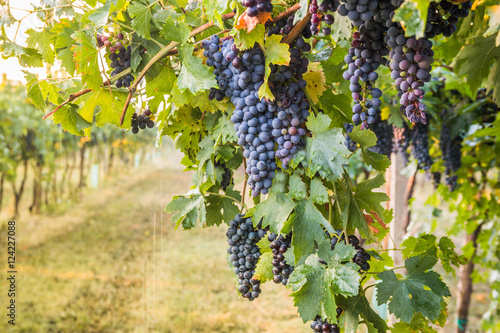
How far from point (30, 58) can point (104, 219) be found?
6.95 ft

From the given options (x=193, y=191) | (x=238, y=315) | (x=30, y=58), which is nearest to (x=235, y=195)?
(x=193, y=191)

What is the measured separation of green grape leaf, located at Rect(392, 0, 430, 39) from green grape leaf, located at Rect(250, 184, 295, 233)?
32 cm

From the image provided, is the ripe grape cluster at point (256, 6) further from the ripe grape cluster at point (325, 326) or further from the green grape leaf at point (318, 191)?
the ripe grape cluster at point (325, 326)

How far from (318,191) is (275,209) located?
0.08 metres

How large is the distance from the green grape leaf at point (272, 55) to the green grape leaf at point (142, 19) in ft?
0.68

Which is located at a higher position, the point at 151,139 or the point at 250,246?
the point at 151,139

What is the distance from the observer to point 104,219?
276 centimetres

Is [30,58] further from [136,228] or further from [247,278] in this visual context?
[136,228]

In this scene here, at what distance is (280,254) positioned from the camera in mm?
649

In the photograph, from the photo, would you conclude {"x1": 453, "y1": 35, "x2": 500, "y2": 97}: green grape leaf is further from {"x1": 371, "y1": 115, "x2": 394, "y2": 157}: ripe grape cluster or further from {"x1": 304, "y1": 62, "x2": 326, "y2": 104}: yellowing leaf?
{"x1": 371, "y1": 115, "x2": 394, "y2": 157}: ripe grape cluster

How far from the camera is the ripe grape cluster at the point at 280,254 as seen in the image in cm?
64

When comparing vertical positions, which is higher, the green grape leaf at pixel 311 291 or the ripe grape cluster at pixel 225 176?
the ripe grape cluster at pixel 225 176

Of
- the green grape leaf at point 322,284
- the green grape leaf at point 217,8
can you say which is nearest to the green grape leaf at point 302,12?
the green grape leaf at point 217,8

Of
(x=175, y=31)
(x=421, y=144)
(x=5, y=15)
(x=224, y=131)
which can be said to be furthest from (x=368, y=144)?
(x=421, y=144)
